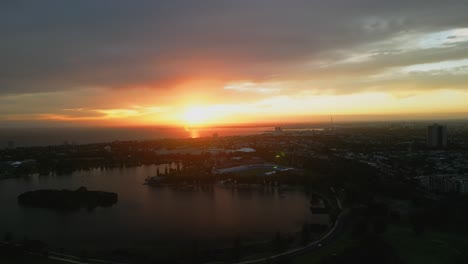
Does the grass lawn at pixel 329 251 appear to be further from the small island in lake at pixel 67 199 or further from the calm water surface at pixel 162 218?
the small island in lake at pixel 67 199

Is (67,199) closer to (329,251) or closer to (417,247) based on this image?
(329,251)

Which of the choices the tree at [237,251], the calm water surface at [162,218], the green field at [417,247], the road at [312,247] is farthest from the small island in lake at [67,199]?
the green field at [417,247]

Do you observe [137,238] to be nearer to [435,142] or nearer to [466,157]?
[466,157]

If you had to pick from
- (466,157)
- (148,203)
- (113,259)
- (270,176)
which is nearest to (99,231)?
(113,259)

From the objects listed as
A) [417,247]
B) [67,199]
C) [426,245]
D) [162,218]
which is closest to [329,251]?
[417,247]

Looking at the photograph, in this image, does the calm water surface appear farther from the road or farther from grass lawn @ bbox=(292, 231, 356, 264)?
grass lawn @ bbox=(292, 231, 356, 264)

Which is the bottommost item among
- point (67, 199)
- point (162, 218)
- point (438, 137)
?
point (162, 218)

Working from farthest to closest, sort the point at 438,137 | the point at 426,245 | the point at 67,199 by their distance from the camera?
the point at 438,137 → the point at 67,199 → the point at 426,245
